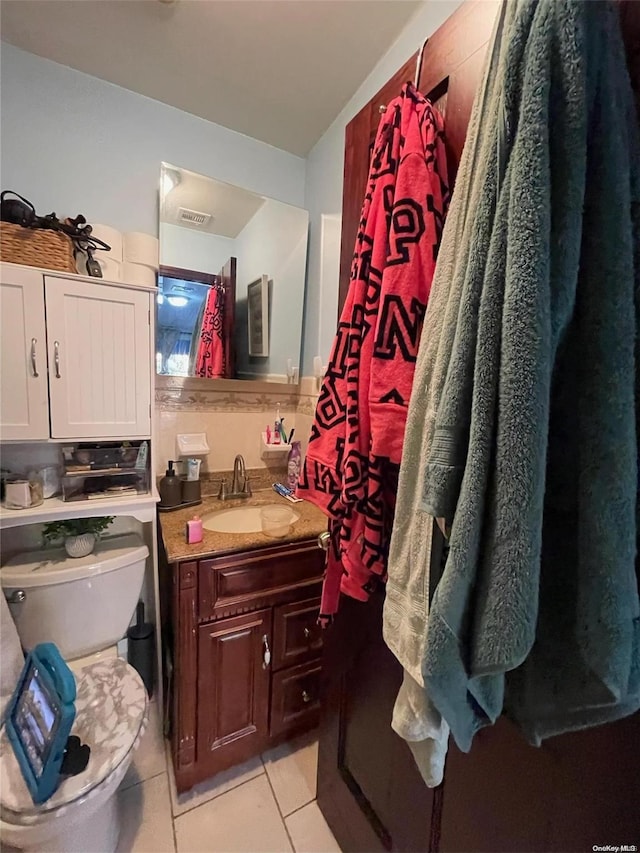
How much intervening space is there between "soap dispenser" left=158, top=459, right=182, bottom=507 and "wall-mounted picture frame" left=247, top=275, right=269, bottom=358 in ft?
2.09

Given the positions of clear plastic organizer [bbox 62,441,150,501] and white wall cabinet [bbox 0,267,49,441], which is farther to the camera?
clear plastic organizer [bbox 62,441,150,501]

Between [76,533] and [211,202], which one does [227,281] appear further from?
[76,533]

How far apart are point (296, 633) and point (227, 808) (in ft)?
1.83

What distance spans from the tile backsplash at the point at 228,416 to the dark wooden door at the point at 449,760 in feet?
2.79

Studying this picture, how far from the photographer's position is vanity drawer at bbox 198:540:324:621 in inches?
42.9

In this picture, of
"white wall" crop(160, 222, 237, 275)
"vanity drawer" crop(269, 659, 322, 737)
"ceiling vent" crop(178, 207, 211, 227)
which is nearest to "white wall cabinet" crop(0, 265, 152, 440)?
"white wall" crop(160, 222, 237, 275)

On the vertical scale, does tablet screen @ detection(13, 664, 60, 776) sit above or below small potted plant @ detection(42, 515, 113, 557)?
below

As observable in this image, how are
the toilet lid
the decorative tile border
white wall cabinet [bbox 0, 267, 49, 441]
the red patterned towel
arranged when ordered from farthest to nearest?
the decorative tile border, white wall cabinet [bbox 0, 267, 49, 441], the toilet lid, the red patterned towel

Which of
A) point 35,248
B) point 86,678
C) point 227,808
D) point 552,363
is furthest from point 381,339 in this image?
point 227,808

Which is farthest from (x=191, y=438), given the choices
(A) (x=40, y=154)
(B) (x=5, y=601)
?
(A) (x=40, y=154)

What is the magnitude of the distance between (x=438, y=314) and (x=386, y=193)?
0.30 metres

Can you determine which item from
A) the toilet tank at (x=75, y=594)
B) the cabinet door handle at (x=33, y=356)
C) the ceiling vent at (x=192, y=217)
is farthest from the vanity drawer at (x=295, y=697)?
the ceiling vent at (x=192, y=217)

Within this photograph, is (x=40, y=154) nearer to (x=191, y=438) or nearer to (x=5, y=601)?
(x=191, y=438)

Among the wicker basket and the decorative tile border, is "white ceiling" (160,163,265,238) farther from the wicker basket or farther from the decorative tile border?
the decorative tile border
